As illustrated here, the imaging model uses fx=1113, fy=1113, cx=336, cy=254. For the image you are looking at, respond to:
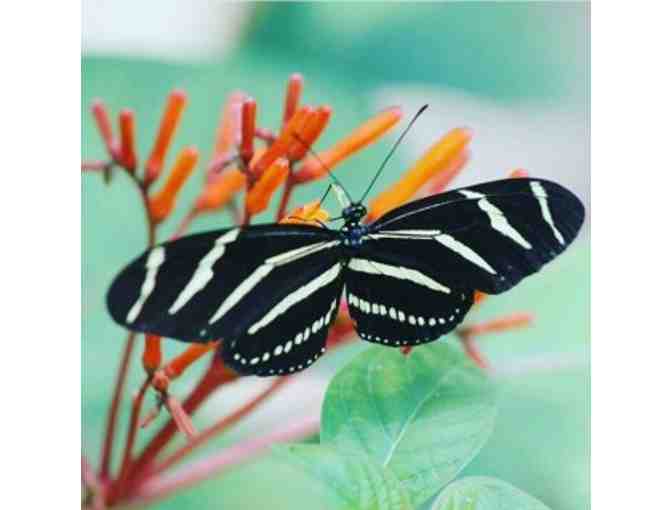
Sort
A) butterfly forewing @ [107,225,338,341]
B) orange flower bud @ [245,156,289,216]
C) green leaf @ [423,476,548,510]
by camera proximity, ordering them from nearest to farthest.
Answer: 1. butterfly forewing @ [107,225,338,341]
2. orange flower bud @ [245,156,289,216]
3. green leaf @ [423,476,548,510]

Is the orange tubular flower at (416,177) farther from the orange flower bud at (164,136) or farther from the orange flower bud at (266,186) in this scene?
the orange flower bud at (164,136)

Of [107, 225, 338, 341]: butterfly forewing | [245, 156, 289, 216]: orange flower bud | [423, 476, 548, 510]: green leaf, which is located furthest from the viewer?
[423, 476, 548, 510]: green leaf

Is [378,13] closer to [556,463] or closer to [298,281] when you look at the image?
[298,281]

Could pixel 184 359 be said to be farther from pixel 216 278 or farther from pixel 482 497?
pixel 482 497

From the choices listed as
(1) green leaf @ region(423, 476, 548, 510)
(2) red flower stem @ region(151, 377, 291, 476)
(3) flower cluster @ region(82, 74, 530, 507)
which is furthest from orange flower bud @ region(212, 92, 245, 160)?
(1) green leaf @ region(423, 476, 548, 510)

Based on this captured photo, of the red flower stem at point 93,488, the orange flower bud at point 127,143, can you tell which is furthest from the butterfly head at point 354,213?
the red flower stem at point 93,488

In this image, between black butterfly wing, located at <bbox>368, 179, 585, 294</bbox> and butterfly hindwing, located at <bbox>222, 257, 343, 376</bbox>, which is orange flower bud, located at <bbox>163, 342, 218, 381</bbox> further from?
black butterfly wing, located at <bbox>368, 179, 585, 294</bbox>

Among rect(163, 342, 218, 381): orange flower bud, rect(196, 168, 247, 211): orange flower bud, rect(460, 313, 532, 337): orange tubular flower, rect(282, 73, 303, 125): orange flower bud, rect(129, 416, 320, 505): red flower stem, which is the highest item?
rect(282, 73, 303, 125): orange flower bud
